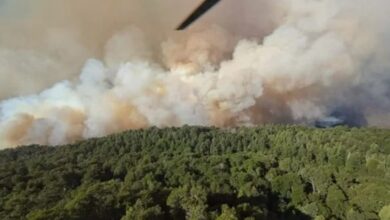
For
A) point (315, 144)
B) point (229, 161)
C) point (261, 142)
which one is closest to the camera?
point (229, 161)

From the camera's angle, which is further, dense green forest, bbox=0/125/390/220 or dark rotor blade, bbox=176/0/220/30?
dense green forest, bbox=0/125/390/220

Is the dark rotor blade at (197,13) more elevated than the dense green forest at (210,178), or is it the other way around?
the dense green forest at (210,178)

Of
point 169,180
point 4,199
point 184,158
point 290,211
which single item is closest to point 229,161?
point 184,158

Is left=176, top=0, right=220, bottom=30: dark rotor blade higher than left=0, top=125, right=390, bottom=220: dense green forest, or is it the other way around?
left=0, top=125, right=390, bottom=220: dense green forest

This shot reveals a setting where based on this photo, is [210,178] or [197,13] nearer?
[197,13]

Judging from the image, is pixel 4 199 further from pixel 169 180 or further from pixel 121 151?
pixel 121 151

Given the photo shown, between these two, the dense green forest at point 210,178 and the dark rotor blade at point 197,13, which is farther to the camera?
the dense green forest at point 210,178

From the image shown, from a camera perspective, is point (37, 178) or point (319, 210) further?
point (37, 178)

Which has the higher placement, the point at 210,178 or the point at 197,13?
the point at 210,178
